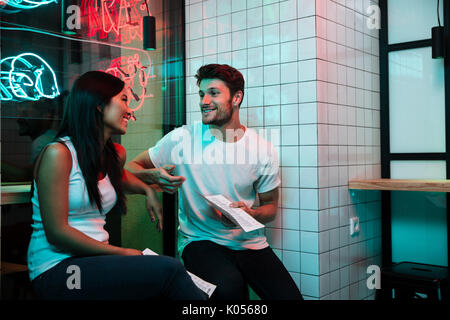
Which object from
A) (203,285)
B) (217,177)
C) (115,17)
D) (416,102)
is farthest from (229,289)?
(416,102)

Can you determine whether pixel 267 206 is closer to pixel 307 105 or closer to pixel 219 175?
pixel 219 175

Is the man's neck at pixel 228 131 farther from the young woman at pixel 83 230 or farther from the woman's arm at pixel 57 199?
the woman's arm at pixel 57 199

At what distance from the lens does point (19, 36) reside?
6.00ft

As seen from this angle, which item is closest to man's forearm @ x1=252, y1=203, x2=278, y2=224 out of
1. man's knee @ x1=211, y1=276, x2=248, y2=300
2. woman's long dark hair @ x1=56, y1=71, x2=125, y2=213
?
man's knee @ x1=211, y1=276, x2=248, y2=300

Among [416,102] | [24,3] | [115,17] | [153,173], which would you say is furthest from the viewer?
[416,102]

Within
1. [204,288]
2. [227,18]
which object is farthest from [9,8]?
[204,288]

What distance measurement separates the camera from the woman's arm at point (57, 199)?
1.62m

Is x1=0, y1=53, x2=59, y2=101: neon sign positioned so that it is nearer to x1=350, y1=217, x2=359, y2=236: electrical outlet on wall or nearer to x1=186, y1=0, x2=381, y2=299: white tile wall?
x1=186, y1=0, x2=381, y2=299: white tile wall

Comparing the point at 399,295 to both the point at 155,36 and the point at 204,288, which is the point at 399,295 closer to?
the point at 204,288

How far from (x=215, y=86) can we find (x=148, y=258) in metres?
1.01

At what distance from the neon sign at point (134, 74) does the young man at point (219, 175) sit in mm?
255

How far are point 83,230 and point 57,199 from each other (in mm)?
185

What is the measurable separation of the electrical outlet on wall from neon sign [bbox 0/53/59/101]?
1.73 meters

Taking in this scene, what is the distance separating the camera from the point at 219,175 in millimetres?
2357
